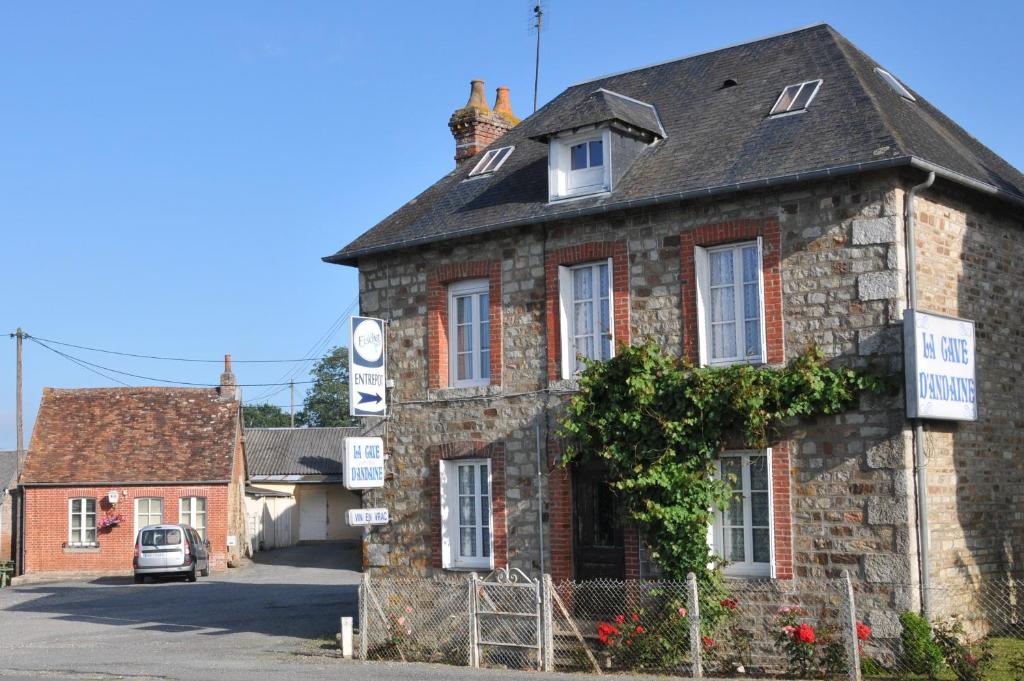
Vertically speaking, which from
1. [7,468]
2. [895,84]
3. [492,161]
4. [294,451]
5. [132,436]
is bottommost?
[7,468]

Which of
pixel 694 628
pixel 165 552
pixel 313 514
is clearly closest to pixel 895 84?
pixel 694 628

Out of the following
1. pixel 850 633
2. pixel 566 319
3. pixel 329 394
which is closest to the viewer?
pixel 850 633

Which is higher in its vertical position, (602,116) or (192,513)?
(602,116)

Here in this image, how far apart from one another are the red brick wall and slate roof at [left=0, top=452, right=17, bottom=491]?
9.91 meters

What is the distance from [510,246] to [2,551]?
3640 centimetres

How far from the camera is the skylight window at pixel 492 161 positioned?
758 inches

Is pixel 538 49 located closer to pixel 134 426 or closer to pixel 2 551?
pixel 134 426

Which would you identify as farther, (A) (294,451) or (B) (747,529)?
(A) (294,451)

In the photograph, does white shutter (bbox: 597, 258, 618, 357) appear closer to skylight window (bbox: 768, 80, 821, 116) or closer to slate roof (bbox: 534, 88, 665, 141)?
slate roof (bbox: 534, 88, 665, 141)

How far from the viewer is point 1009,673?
12656 millimetres

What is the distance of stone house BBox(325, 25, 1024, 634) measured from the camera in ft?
45.8

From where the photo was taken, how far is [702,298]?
15391 mm

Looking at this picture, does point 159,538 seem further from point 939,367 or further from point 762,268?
point 939,367

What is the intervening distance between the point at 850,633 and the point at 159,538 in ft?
83.9
